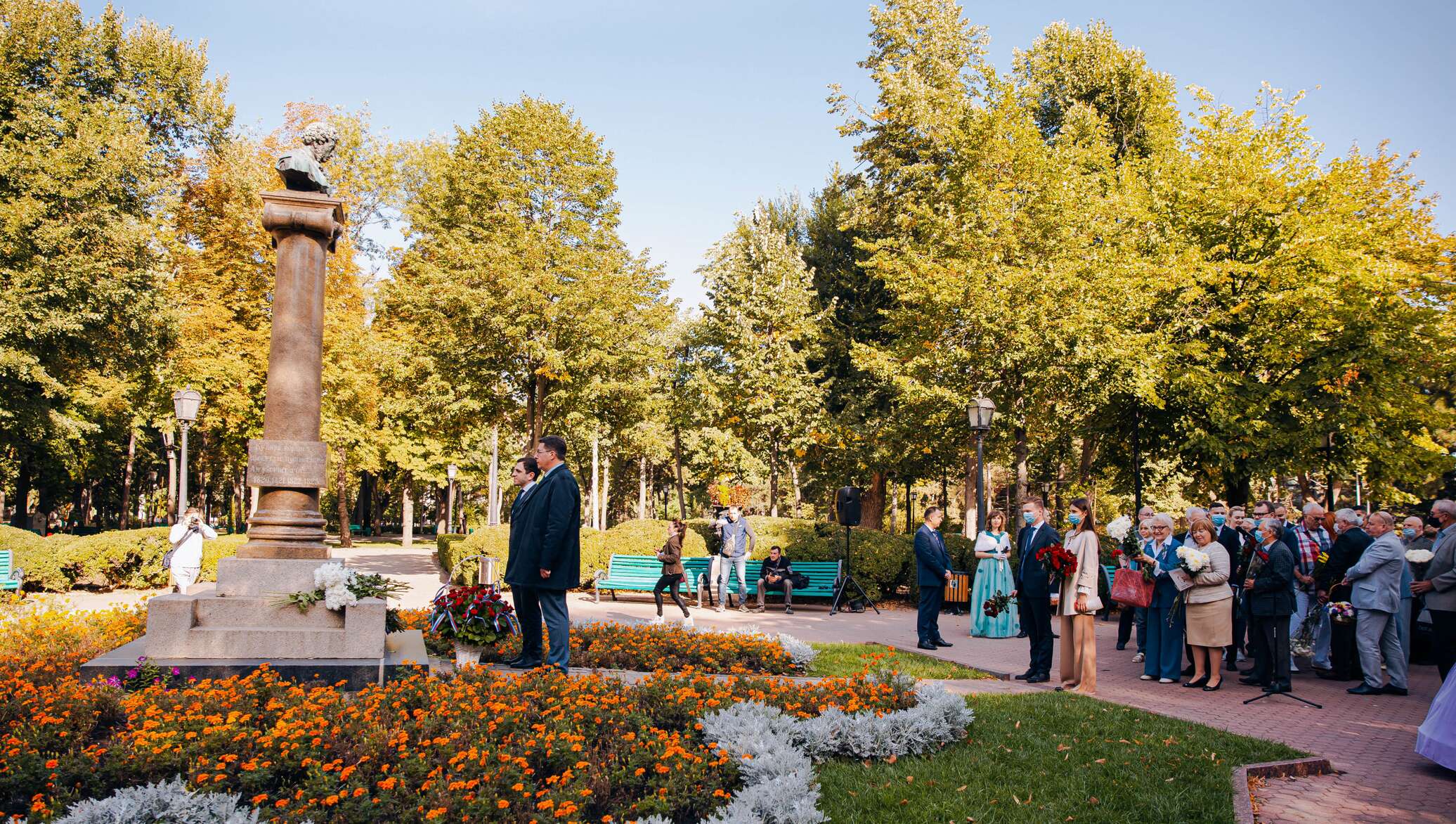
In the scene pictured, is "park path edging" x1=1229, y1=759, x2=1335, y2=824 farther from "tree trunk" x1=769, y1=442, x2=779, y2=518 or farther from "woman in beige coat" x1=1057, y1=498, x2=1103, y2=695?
"tree trunk" x1=769, y1=442, x2=779, y2=518

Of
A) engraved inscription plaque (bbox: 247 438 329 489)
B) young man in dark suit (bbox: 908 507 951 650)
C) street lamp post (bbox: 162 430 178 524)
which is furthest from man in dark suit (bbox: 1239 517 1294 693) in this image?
street lamp post (bbox: 162 430 178 524)

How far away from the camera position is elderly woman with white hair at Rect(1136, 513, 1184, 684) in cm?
951

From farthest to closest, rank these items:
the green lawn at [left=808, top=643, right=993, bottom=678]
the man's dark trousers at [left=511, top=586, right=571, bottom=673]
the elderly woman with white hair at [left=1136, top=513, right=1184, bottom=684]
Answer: the elderly woman with white hair at [left=1136, top=513, right=1184, bottom=684] < the green lawn at [left=808, top=643, right=993, bottom=678] < the man's dark trousers at [left=511, top=586, right=571, bottom=673]

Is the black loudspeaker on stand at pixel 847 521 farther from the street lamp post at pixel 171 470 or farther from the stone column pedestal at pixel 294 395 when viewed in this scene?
the street lamp post at pixel 171 470

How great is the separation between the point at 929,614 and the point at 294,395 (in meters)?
8.01

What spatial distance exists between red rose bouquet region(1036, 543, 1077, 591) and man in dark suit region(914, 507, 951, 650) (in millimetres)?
2676

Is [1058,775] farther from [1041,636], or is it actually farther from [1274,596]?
[1274,596]

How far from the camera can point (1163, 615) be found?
9758mm

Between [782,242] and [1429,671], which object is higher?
[782,242]

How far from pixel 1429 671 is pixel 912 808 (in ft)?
31.5

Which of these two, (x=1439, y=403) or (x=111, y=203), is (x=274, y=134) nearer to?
(x=111, y=203)

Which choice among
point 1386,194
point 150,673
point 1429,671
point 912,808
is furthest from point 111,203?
point 1386,194

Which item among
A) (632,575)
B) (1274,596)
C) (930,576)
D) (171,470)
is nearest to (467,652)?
(930,576)

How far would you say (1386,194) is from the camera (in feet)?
79.4
